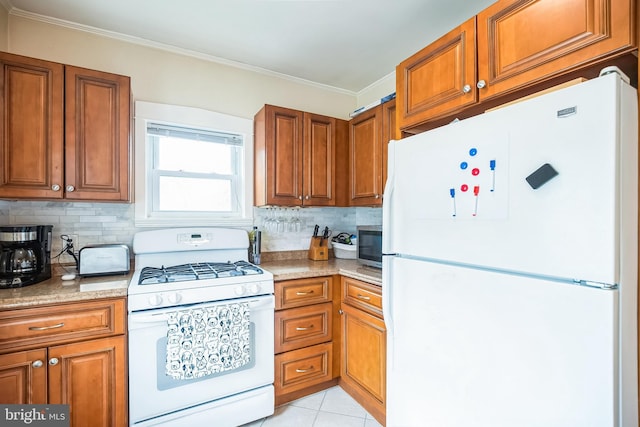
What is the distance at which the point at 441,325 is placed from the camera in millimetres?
1222

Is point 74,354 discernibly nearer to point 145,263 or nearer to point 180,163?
point 145,263

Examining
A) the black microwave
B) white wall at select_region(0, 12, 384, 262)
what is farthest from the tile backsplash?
the black microwave

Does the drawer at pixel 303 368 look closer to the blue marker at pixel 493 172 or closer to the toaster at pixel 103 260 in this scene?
the toaster at pixel 103 260

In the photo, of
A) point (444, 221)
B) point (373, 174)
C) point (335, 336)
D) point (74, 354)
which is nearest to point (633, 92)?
point (444, 221)

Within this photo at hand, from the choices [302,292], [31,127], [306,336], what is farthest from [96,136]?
[306,336]

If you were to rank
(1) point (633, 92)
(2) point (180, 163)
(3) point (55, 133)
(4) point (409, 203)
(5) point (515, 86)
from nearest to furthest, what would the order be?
(1) point (633, 92)
(5) point (515, 86)
(4) point (409, 203)
(3) point (55, 133)
(2) point (180, 163)

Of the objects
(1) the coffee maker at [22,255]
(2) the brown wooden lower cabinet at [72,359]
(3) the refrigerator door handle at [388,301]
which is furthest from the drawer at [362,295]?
(1) the coffee maker at [22,255]

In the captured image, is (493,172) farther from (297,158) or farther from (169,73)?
(169,73)

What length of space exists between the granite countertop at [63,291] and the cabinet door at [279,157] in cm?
112

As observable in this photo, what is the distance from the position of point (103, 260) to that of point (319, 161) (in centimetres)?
169

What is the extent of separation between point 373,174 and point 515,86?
3.95ft

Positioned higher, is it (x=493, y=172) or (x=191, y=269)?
(x=493, y=172)

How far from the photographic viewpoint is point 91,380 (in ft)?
4.96

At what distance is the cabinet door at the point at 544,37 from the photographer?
953 millimetres
